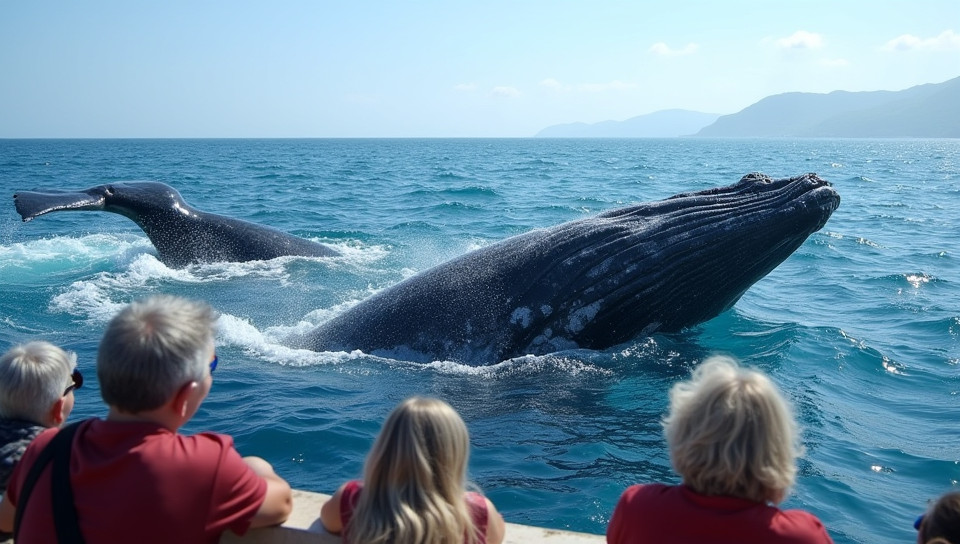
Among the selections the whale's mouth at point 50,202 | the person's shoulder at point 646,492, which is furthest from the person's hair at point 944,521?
the whale's mouth at point 50,202

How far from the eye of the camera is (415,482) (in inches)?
103

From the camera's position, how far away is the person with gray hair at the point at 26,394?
316 centimetres

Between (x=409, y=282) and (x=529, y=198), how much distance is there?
22435mm

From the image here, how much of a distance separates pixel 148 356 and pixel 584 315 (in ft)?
17.0

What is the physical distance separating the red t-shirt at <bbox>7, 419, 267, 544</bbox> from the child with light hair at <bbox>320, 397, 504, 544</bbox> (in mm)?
451

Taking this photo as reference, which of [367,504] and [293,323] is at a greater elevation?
[367,504]

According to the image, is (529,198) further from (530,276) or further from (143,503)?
(143,503)

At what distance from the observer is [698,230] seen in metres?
7.20

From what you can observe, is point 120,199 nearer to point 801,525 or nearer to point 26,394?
point 26,394

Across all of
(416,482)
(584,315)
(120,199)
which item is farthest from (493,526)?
(120,199)

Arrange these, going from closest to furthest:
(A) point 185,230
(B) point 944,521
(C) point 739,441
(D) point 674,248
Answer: (B) point 944,521
(C) point 739,441
(D) point 674,248
(A) point 185,230

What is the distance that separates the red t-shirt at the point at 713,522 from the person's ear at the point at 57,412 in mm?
2237

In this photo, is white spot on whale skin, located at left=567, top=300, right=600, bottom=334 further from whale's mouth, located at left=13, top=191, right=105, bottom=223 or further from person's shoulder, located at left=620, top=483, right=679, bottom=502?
whale's mouth, located at left=13, top=191, right=105, bottom=223

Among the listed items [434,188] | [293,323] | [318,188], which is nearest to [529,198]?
[434,188]
